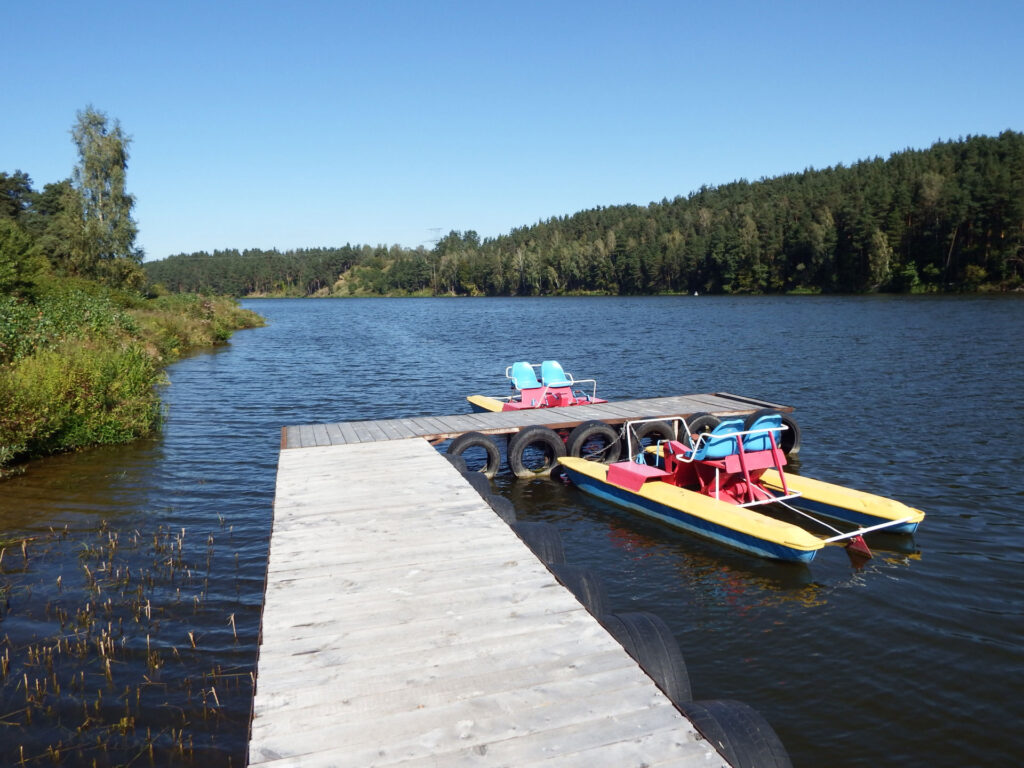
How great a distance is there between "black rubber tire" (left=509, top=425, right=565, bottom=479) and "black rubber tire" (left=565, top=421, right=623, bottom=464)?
0.81 ft

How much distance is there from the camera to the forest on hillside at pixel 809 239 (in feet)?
247

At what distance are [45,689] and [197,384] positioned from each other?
21626 mm

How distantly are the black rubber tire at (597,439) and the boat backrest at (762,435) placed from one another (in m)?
3.52

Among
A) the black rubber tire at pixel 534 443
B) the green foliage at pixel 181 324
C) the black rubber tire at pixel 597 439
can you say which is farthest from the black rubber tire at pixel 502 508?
the green foliage at pixel 181 324

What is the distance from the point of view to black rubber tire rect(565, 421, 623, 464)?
45.9ft

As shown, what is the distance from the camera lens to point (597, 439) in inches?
584

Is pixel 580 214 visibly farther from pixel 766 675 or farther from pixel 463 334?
pixel 766 675

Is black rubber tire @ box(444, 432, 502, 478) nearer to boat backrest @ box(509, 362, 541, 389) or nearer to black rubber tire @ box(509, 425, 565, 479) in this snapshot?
black rubber tire @ box(509, 425, 565, 479)

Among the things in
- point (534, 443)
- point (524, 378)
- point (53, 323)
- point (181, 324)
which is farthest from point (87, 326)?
point (181, 324)

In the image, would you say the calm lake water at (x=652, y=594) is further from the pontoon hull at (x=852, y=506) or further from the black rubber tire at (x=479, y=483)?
the black rubber tire at (x=479, y=483)

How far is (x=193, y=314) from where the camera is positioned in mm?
47250

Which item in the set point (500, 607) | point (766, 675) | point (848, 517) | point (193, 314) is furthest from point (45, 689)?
point (193, 314)

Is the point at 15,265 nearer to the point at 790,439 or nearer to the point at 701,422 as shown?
the point at 701,422

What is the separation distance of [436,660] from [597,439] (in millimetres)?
10453
